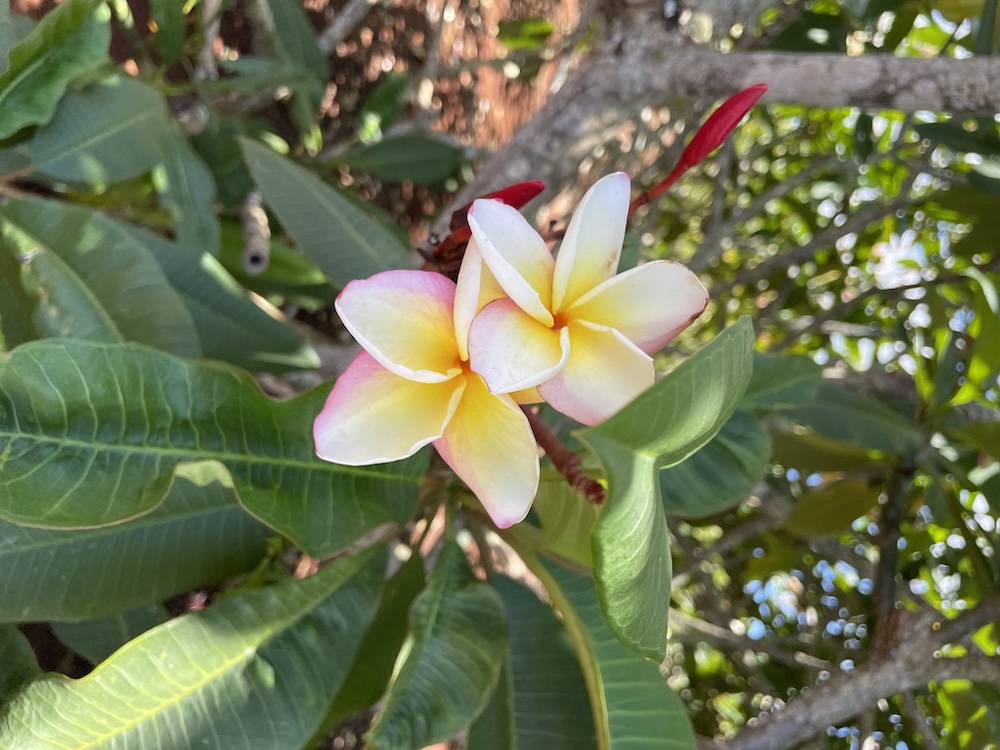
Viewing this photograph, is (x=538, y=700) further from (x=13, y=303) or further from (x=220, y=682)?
(x=13, y=303)

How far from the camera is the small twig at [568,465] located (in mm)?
414

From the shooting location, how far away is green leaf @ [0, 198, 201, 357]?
1.92 feet

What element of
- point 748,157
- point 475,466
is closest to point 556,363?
point 475,466

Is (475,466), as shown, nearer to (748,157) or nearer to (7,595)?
(7,595)

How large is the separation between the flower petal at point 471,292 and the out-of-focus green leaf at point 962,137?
0.93 meters

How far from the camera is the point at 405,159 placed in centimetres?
129

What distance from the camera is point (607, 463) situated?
0.87 ft

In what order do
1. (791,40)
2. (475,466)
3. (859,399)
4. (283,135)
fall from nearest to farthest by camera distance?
(475,466), (859,399), (791,40), (283,135)

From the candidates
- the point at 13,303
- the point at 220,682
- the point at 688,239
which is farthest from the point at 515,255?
the point at 688,239

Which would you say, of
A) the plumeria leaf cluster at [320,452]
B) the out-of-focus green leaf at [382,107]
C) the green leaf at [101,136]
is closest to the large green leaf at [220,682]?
the plumeria leaf cluster at [320,452]

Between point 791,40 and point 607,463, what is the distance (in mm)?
1219

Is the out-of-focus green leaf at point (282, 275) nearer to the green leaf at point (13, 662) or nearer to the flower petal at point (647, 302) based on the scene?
the green leaf at point (13, 662)

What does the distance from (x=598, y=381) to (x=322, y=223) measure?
1.60 ft

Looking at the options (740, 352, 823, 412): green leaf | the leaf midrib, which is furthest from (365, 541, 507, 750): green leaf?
(740, 352, 823, 412): green leaf
